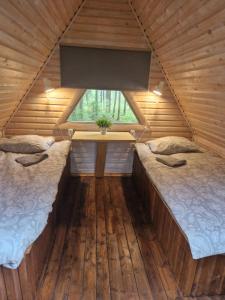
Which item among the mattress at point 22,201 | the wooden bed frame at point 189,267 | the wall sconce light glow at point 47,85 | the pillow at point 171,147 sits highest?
the wall sconce light glow at point 47,85

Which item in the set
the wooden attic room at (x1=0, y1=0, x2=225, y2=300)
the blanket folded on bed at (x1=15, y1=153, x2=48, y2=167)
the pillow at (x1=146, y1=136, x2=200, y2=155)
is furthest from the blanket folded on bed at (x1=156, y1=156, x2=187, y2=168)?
the blanket folded on bed at (x1=15, y1=153, x2=48, y2=167)

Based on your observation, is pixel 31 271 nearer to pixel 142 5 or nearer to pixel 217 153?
pixel 217 153

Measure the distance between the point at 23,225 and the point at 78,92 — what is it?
91.0 inches

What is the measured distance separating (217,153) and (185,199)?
1.50 metres

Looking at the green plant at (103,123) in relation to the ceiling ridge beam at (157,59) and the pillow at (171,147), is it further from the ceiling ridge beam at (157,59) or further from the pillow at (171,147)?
the ceiling ridge beam at (157,59)

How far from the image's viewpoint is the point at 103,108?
356 centimetres

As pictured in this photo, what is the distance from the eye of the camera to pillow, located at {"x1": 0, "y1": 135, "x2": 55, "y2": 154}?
109 inches

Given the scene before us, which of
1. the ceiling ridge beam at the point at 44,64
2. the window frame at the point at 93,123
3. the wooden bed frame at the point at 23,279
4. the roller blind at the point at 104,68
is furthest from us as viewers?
the window frame at the point at 93,123

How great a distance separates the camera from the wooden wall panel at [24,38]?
1.61 meters

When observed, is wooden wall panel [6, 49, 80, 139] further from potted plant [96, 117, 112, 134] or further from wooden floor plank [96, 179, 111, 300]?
wooden floor plank [96, 179, 111, 300]

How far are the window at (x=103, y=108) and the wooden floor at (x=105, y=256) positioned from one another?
138cm

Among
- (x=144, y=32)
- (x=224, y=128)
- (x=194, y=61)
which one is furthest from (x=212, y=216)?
(x=144, y=32)

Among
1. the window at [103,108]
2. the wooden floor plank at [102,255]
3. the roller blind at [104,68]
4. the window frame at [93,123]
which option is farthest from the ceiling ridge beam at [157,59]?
the wooden floor plank at [102,255]

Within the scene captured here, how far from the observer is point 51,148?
301 cm
